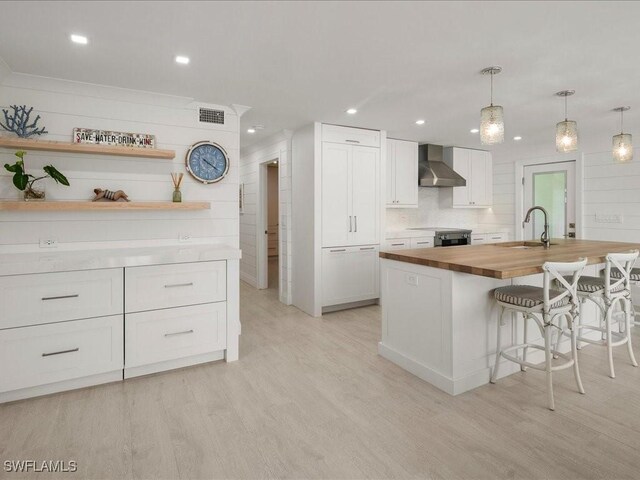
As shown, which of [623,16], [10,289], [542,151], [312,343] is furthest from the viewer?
[542,151]

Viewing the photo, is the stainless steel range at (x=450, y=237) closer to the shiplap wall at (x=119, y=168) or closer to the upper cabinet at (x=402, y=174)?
the upper cabinet at (x=402, y=174)

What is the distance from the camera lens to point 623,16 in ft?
6.82

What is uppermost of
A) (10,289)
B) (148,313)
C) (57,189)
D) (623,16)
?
(623,16)

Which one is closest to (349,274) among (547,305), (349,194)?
(349,194)

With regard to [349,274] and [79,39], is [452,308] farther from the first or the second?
[79,39]

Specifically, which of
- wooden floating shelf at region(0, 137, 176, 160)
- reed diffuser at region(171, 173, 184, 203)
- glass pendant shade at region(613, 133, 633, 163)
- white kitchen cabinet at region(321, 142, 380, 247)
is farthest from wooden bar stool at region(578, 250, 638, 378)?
wooden floating shelf at region(0, 137, 176, 160)

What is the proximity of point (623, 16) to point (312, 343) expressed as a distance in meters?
3.22

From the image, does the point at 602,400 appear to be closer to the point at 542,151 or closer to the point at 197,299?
the point at 197,299

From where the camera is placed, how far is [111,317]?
2639mm

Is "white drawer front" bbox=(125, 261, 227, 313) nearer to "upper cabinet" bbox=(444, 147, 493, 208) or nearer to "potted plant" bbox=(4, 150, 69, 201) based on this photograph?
"potted plant" bbox=(4, 150, 69, 201)

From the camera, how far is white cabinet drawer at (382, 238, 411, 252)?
492cm

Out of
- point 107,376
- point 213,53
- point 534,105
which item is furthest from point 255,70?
point 534,105

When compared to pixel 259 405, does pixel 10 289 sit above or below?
above

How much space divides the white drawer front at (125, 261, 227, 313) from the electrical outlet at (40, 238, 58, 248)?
0.86 metres
